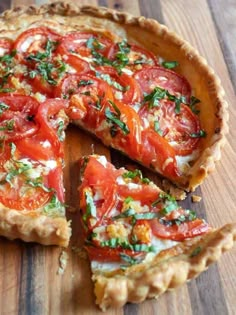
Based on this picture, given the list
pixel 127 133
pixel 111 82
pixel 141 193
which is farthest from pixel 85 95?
pixel 141 193

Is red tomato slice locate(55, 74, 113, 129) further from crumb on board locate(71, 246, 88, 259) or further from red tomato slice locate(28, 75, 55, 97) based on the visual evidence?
crumb on board locate(71, 246, 88, 259)

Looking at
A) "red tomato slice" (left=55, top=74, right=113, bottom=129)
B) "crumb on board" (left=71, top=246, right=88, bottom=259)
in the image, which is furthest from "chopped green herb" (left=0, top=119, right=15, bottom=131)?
"crumb on board" (left=71, top=246, right=88, bottom=259)

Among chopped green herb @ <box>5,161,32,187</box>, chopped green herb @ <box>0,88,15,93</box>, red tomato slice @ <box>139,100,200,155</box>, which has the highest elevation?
red tomato slice @ <box>139,100,200,155</box>

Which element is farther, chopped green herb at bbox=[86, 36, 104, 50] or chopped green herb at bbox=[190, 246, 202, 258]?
chopped green herb at bbox=[86, 36, 104, 50]

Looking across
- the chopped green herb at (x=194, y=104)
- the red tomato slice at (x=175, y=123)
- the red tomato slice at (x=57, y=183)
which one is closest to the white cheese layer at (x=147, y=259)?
the red tomato slice at (x=57, y=183)

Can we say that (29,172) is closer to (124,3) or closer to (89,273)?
(89,273)

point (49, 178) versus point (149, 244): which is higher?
point (149, 244)

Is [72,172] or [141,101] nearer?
[72,172]

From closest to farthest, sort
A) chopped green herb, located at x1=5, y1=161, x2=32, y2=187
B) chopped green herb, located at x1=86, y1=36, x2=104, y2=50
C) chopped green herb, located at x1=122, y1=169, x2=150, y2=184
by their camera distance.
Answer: chopped green herb, located at x1=5, y1=161, x2=32, y2=187 → chopped green herb, located at x1=122, y1=169, x2=150, y2=184 → chopped green herb, located at x1=86, y1=36, x2=104, y2=50

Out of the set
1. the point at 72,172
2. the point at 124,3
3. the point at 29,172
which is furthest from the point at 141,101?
the point at 124,3
